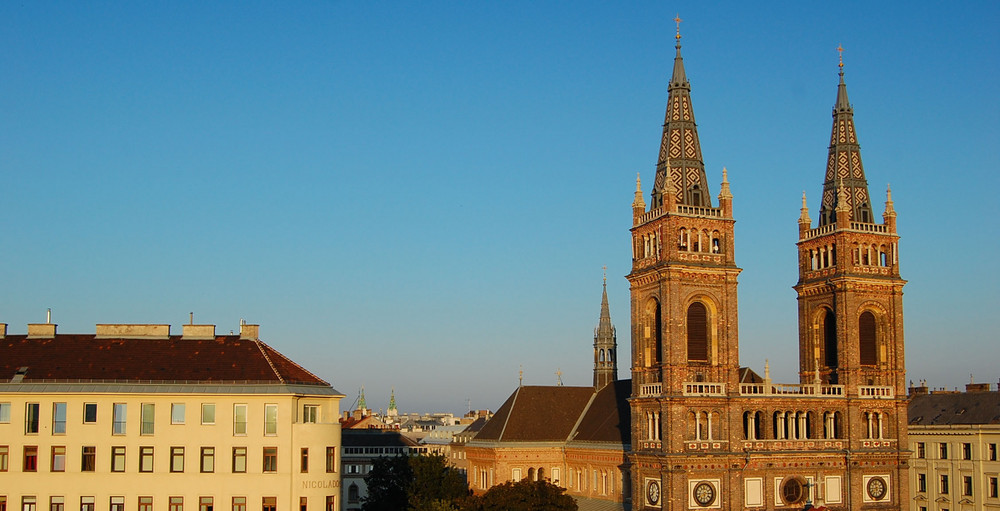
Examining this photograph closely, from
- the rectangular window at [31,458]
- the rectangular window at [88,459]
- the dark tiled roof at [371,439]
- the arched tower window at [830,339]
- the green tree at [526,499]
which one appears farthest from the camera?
the dark tiled roof at [371,439]

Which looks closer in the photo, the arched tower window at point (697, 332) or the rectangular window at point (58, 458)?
the rectangular window at point (58, 458)

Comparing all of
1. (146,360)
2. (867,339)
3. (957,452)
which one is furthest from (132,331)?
(957,452)

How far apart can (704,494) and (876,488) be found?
48.0 ft

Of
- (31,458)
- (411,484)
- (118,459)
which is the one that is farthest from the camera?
(411,484)

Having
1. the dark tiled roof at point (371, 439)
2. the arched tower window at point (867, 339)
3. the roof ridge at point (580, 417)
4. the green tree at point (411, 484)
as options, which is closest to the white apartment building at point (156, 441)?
the green tree at point (411, 484)

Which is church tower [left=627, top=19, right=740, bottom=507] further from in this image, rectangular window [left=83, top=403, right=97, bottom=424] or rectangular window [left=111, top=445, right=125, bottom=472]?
rectangular window [left=83, top=403, right=97, bottom=424]

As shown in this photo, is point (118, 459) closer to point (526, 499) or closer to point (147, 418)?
point (147, 418)

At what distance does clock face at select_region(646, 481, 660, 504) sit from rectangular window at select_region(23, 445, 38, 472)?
4043 cm

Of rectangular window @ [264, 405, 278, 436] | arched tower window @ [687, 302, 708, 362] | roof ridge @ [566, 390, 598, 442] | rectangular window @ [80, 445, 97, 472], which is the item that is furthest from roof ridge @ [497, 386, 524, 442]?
rectangular window @ [80, 445, 97, 472]

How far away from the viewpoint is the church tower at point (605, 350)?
120 m

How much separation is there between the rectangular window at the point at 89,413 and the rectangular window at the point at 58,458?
192cm

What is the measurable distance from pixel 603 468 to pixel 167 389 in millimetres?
44641

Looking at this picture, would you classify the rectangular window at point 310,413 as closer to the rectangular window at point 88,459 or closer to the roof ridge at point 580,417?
the rectangular window at point 88,459

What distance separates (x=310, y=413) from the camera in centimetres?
6906
